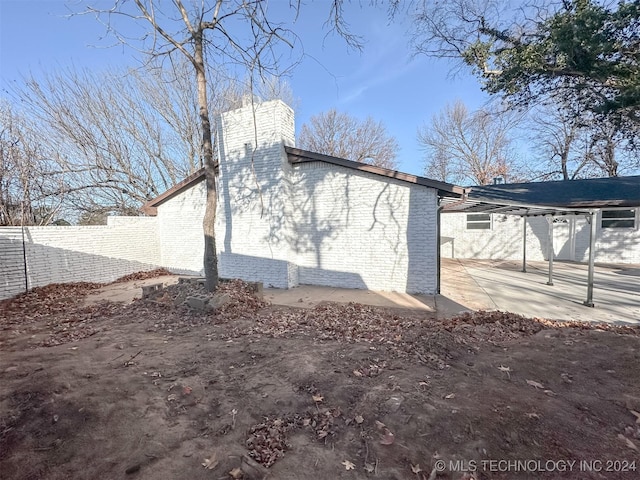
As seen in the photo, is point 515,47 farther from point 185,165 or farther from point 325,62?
point 185,165

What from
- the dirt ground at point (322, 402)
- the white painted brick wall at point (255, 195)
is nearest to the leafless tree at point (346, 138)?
the white painted brick wall at point (255, 195)

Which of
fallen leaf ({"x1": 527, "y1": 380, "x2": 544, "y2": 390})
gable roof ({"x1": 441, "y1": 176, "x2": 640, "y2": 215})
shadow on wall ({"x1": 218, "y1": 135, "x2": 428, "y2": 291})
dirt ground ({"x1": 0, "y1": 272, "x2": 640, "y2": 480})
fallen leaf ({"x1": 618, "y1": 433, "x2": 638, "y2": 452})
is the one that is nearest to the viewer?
dirt ground ({"x1": 0, "y1": 272, "x2": 640, "y2": 480})

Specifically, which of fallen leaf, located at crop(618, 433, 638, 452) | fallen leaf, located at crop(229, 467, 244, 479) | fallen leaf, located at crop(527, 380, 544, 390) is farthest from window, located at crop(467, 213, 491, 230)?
fallen leaf, located at crop(229, 467, 244, 479)

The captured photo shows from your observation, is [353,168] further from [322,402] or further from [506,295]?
[322,402]

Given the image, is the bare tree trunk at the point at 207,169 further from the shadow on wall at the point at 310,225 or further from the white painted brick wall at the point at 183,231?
the white painted brick wall at the point at 183,231

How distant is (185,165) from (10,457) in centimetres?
1621

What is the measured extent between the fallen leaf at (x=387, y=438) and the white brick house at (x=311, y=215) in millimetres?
5402

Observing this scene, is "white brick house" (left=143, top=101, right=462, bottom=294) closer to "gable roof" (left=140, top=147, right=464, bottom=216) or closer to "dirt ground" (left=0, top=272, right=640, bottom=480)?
"gable roof" (left=140, top=147, right=464, bottom=216)

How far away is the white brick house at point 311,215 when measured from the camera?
23.9 ft

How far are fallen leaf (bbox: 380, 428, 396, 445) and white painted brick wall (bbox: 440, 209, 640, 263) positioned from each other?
13.8 meters

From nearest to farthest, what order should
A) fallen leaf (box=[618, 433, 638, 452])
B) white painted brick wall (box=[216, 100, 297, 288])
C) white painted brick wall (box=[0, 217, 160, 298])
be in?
1. fallen leaf (box=[618, 433, 638, 452])
2. white painted brick wall (box=[0, 217, 160, 298])
3. white painted brick wall (box=[216, 100, 297, 288])

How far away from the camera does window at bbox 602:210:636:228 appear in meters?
11.4

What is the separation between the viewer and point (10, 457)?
1.91 m

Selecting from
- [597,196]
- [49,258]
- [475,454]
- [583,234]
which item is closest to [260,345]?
[475,454]
